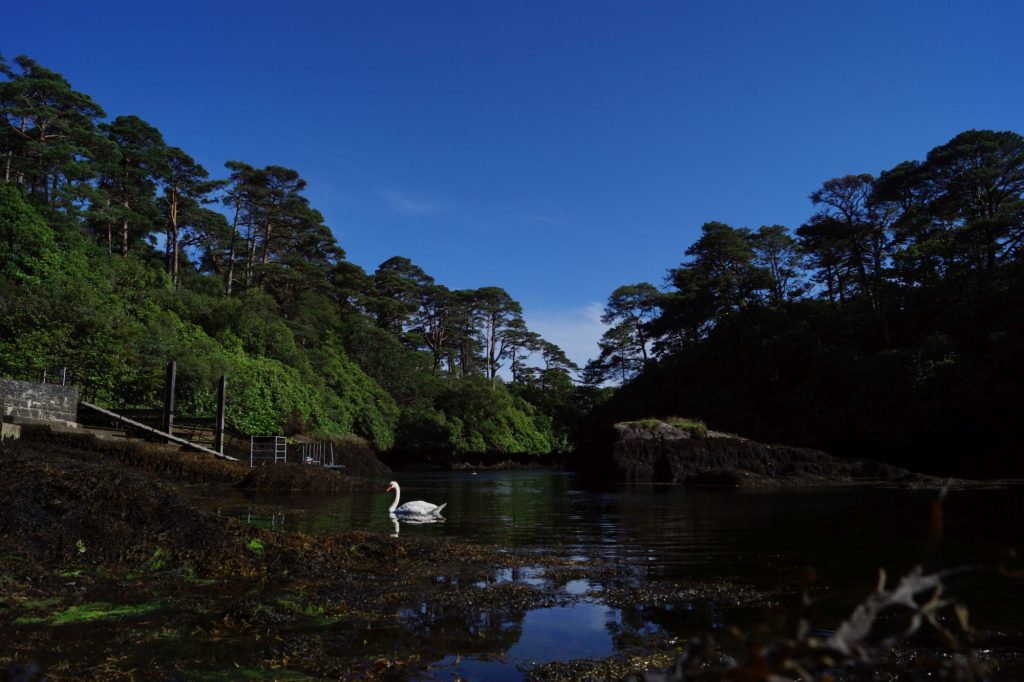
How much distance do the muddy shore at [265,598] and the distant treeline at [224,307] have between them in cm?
2717

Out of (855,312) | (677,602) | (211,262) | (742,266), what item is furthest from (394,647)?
(211,262)

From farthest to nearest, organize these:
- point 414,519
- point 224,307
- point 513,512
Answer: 1. point 224,307
2. point 513,512
3. point 414,519

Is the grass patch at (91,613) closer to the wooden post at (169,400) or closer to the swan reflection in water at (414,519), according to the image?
the swan reflection in water at (414,519)

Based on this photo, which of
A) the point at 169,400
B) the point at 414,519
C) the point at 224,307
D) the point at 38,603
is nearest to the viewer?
the point at 38,603

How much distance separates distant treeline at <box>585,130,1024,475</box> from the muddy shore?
34915 millimetres

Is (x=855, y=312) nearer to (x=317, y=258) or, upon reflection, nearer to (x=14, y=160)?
(x=317, y=258)

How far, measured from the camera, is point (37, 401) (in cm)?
2362

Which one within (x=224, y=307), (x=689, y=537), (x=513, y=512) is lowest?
(x=513, y=512)

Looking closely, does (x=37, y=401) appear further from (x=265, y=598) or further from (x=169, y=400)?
(x=265, y=598)

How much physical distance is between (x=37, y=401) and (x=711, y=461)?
30.3m

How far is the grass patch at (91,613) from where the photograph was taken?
5477 mm

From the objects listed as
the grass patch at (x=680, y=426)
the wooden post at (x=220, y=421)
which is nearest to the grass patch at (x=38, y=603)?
the wooden post at (x=220, y=421)

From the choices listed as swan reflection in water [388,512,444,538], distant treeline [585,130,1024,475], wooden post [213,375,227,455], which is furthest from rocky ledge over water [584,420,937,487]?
wooden post [213,375,227,455]

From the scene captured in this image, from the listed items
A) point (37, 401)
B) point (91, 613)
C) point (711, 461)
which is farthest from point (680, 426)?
point (91, 613)
